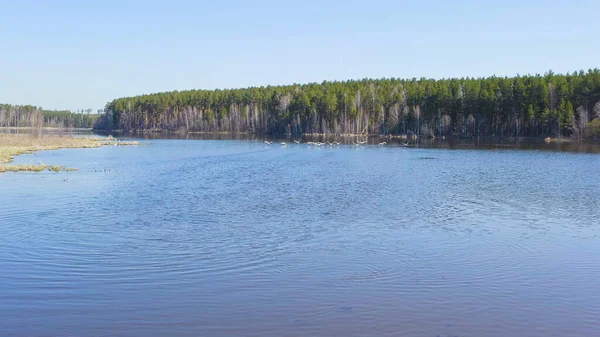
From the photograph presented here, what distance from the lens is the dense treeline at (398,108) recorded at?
9681 cm

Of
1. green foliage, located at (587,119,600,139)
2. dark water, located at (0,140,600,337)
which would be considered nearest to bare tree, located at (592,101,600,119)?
green foliage, located at (587,119,600,139)

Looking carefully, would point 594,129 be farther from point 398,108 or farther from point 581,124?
point 398,108

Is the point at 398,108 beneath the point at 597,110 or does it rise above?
above

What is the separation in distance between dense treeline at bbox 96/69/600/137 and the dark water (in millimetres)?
74100

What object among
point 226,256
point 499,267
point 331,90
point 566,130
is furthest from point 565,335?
point 331,90

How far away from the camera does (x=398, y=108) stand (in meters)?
123

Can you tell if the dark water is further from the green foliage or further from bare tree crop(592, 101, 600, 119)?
bare tree crop(592, 101, 600, 119)

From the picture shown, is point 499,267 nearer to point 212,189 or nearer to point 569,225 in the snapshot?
point 569,225

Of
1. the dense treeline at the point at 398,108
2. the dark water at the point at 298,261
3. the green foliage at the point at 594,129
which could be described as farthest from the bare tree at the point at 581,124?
the dark water at the point at 298,261

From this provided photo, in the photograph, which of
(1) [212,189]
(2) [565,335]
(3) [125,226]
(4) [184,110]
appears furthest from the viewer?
(4) [184,110]

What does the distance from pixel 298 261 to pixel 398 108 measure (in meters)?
111

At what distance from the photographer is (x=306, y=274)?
1402 centimetres

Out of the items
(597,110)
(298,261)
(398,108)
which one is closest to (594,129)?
(597,110)

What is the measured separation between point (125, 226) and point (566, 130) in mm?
92864
